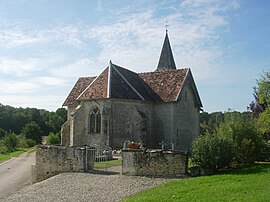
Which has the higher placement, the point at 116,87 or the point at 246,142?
the point at 116,87

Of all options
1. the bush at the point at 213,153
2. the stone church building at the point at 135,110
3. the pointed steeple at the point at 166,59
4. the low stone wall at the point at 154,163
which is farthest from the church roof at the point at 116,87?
the bush at the point at 213,153

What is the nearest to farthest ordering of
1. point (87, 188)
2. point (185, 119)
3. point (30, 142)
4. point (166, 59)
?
point (87, 188)
point (185, 119)
point (166, 59)
point (30, 142)

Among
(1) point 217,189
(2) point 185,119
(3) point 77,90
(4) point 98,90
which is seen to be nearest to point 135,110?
(4) point 98,90

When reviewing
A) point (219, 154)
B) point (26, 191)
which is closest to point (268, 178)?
point (219, 154)

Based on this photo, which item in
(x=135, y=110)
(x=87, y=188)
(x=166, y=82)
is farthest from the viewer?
(x=166, y=82)

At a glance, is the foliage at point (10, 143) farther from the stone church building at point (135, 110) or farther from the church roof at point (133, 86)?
the stone church building at point (135, 110)

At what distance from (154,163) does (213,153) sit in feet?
9.89

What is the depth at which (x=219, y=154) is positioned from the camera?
17594 millimetres

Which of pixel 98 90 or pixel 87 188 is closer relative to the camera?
pixel 87 188

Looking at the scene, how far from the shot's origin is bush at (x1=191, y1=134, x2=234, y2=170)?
57.9 feet

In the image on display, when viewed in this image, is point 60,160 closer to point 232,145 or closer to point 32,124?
point 232,145

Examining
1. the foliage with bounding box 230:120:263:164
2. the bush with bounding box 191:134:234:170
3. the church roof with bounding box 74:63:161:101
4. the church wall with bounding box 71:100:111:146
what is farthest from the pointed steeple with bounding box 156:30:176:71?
the bush with bounding box 191:134:234:170

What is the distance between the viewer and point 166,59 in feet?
156

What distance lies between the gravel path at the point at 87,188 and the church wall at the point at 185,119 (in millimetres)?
16062
